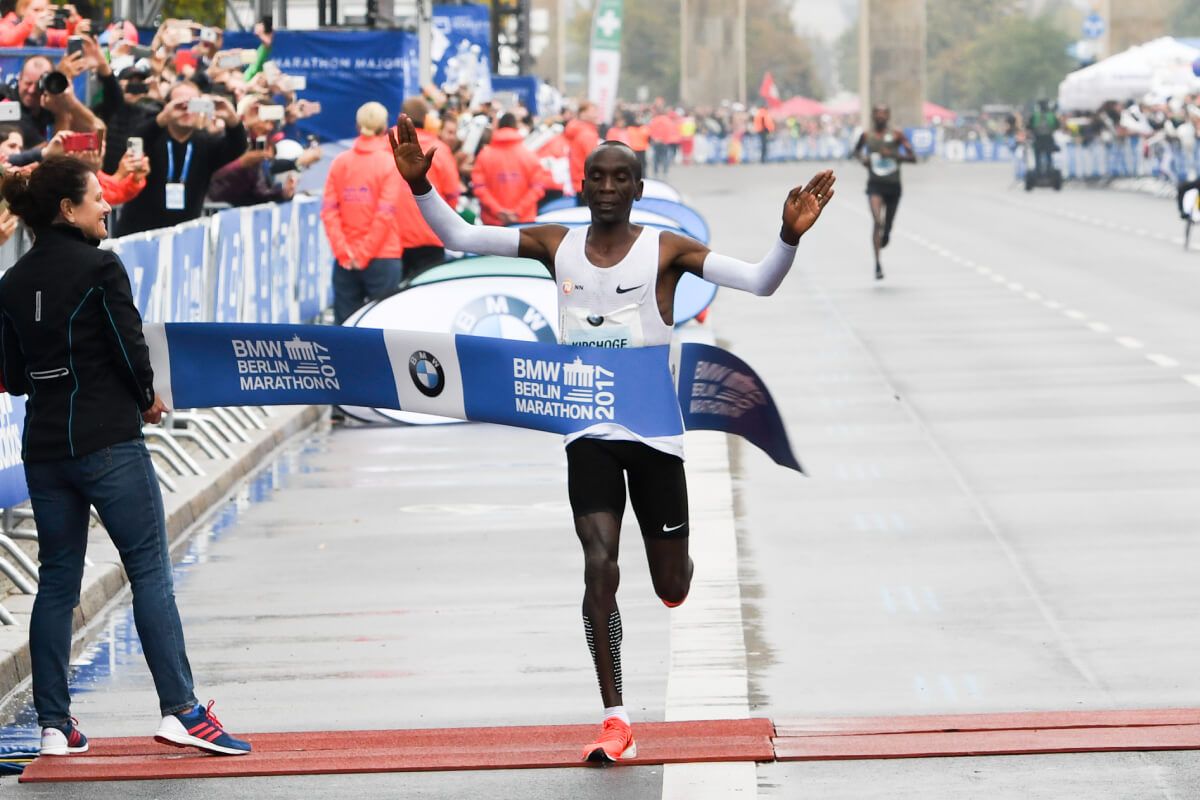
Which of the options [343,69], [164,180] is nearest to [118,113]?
[164,180]

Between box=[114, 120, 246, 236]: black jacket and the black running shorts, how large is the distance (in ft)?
28.0

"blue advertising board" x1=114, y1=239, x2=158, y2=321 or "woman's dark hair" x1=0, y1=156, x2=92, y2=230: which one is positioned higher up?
"woman's dark hair" x1=0, y1=156, x2=92, y2=230

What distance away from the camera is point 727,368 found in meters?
7.95

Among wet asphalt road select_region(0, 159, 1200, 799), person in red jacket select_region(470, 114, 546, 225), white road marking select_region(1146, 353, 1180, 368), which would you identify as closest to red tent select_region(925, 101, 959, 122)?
person in red jacket select_region(470, 114, 546, 225)

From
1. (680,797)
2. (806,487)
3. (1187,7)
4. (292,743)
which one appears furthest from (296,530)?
(1187,7)

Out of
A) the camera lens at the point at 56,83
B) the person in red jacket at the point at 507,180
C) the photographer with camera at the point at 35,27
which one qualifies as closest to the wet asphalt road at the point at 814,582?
the camera lens at the point at 56,83

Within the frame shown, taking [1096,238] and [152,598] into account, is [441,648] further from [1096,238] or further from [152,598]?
[1096,238]

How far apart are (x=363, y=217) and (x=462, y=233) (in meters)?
9.44

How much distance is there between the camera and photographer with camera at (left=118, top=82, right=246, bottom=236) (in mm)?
15258

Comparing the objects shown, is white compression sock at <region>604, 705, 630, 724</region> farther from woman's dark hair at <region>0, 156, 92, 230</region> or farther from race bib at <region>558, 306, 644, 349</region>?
woman's dark hair at <region>0, 156, 92, 230</region>

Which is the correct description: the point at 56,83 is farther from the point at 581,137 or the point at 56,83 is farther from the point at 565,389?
the point at 581,137

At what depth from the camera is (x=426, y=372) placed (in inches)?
322

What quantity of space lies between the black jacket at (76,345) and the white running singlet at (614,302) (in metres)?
1.29

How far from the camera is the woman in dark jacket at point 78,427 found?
7270mm
